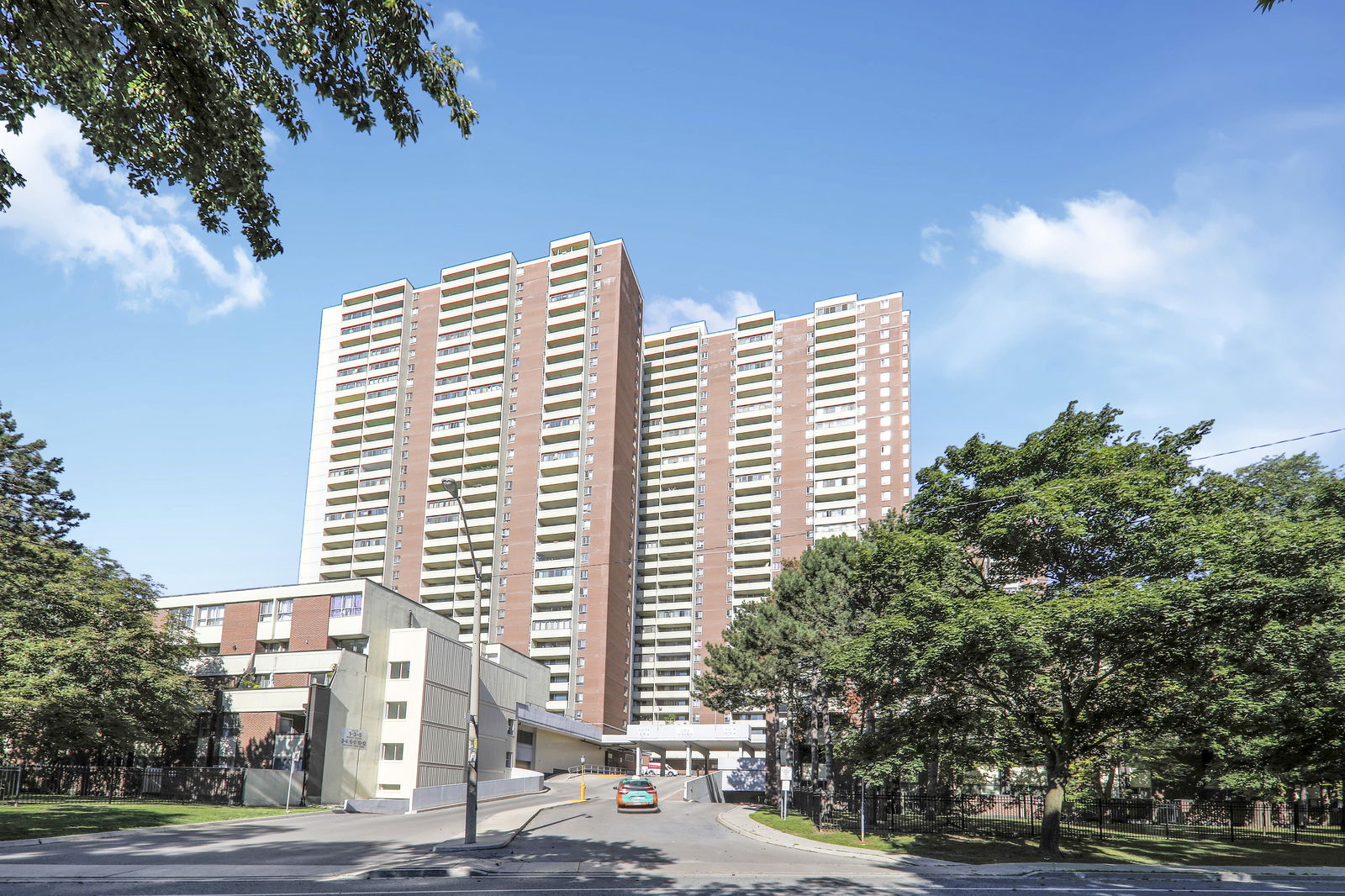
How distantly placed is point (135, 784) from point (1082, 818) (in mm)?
47219

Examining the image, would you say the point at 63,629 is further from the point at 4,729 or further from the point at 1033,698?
the point at 1033,698

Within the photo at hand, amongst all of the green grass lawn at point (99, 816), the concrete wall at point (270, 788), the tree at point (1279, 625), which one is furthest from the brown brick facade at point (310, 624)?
the tree at point (1279, 625)

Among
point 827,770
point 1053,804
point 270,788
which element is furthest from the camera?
point 270,788

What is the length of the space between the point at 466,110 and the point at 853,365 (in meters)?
111

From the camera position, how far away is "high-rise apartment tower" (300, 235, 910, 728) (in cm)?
10412

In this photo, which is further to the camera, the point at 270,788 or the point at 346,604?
the point at 346,604

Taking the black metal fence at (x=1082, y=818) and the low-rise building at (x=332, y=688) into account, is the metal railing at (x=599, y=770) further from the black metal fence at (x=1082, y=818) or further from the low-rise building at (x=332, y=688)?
the black metal fence at (x=1082, y=818)

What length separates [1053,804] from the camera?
26328 mm

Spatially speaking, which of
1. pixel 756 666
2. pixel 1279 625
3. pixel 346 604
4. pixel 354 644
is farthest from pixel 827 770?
pixel 346 604

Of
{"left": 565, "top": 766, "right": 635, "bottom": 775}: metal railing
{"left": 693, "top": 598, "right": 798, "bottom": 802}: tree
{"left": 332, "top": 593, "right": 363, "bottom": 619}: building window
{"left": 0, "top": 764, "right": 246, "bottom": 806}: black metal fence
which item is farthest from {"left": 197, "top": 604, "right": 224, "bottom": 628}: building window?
{"left": 565, "top": 766, "right": 635, "bottom": 775}: metal railing

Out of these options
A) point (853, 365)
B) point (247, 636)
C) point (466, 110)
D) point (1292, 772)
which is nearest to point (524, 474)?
point (853, 365)

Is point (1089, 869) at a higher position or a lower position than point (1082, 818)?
higher

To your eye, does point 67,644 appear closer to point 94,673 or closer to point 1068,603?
point 94,673

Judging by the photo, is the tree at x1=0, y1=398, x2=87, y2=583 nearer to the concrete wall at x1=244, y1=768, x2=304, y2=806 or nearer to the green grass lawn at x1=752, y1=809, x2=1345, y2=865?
the concrete wall at x1=244, y1=768, x2=304, y2=806
